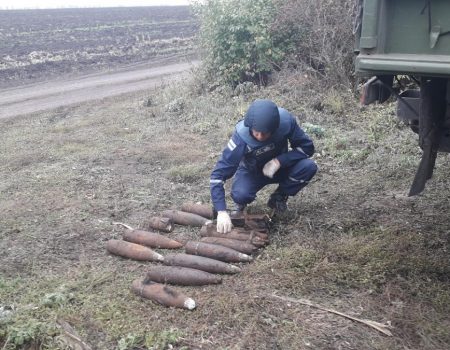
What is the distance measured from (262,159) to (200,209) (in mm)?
818

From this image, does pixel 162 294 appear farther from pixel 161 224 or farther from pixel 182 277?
pixel 161 224

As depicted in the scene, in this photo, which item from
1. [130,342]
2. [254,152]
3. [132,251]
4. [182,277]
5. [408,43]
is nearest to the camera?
[408,43]

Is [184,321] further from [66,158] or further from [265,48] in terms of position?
[265,48]

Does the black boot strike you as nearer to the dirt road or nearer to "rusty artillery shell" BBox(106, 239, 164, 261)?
"rusty artillery shell" BBox(106, 239, 164, 261)

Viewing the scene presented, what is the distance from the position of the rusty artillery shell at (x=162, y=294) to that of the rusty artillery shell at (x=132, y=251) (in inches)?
17.2

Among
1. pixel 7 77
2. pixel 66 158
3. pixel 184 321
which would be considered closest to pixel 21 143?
pixel 66 158

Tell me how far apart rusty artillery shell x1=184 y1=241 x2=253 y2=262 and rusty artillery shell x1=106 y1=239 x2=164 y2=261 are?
1.03 feet

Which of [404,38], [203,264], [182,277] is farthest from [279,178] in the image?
[404,38]

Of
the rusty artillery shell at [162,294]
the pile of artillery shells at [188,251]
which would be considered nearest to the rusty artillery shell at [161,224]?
the pile of artillery shells at [188,251]

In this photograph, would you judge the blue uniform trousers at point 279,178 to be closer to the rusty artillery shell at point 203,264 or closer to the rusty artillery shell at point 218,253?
the rusty artillery shell at point 218,253

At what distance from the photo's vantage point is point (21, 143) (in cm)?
823

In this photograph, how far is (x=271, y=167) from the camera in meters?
4.27

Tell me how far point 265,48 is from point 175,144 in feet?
10.7

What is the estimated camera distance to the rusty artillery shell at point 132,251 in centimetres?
403
